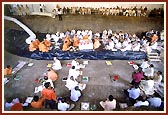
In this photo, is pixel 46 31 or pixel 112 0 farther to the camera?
pixel 46 31

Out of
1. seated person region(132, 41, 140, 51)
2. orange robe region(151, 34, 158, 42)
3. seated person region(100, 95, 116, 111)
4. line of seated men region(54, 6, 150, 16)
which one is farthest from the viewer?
seated person region(132, 41, 140, 51)

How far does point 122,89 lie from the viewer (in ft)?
12.9

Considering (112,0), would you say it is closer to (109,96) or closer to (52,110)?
(109,96)

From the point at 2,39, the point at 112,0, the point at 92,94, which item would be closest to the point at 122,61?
the point at 92,94

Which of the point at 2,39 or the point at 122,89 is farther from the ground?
the point at 2,39

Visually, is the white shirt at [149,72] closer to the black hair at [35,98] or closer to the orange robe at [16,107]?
the black hair at [35,98]

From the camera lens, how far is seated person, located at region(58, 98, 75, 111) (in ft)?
12.5

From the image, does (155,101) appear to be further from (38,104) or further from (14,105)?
(14,105)

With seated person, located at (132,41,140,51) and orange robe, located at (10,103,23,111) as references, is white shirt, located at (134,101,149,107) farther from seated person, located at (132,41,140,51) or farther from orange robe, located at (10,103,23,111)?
orange robe, located at (10,103,23,111)

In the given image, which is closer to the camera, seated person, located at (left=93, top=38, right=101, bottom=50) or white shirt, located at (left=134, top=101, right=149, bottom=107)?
white shirt, located at (left=134, top=101, right=149, bottom=107)

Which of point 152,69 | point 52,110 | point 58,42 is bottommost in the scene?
point 52,110

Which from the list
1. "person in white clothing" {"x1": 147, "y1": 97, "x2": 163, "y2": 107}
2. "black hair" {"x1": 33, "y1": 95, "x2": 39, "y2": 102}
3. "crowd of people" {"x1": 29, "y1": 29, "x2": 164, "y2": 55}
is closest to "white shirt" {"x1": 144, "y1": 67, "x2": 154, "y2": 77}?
"crowd of people" {"x1": 29, "y1": 29, "x2": 164, "y2": 55}

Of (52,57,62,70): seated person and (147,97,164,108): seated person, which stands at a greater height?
(52,57,62,70): seated person

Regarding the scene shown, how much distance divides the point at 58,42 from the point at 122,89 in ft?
3.98
